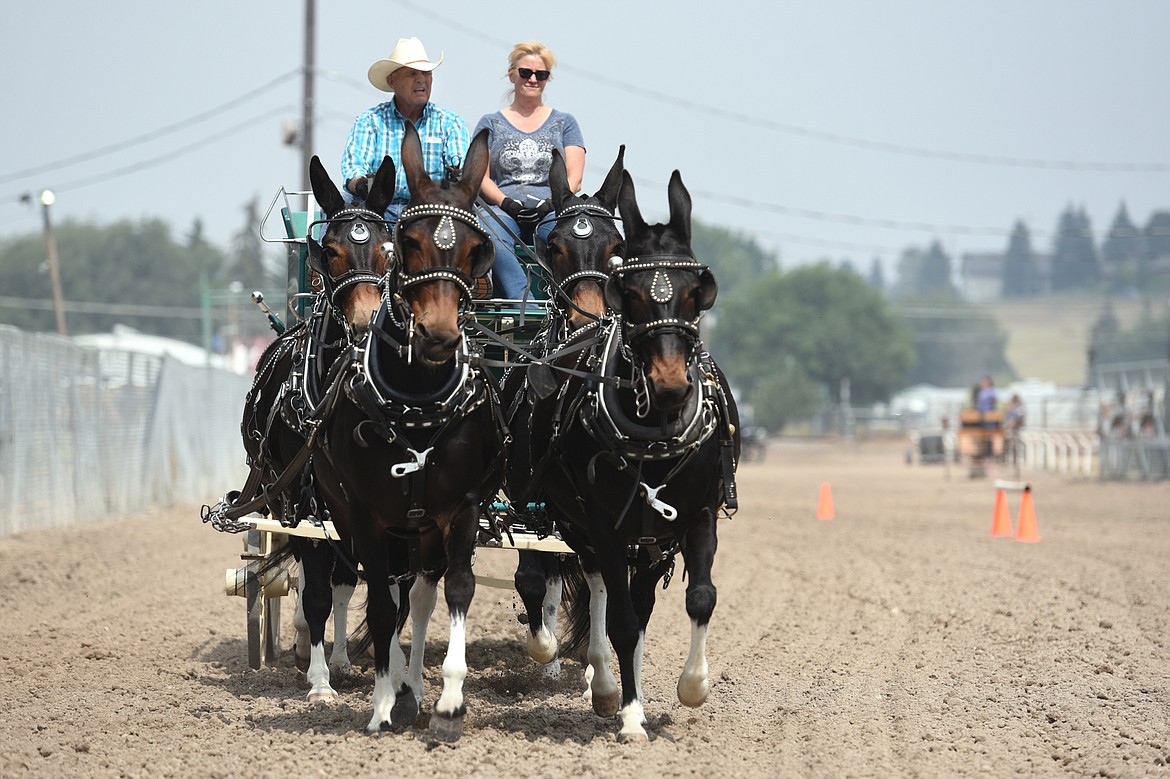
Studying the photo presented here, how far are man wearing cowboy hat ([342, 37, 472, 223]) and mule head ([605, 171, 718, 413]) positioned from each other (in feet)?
7.20

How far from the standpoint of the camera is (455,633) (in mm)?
6121

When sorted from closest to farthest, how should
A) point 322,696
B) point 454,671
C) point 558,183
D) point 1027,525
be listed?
point 454,671, point 322,696, point 558,183, point 1027,525

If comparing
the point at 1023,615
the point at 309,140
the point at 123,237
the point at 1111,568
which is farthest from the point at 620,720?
the point at 123,237

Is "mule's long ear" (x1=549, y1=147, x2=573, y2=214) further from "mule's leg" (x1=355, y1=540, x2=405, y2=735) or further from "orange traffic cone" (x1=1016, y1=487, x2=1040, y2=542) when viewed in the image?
"orange traffic cone" (x1=1016, y1=487, x2=1040, y2=542)

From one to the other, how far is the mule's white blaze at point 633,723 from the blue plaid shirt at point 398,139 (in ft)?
10.5

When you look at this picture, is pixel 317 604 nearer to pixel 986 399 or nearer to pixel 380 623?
pixel 380 623

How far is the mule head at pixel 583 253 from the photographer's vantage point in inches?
278

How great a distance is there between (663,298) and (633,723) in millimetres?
1898

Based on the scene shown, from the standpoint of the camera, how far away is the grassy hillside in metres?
164

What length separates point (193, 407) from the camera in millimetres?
22359

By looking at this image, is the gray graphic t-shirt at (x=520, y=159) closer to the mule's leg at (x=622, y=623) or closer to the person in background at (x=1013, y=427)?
the mule's leg at (x=622, y=623)

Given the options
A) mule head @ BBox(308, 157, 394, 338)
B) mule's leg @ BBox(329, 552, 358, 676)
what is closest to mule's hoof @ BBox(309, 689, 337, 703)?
Answer: mule's leg @ BBox(329, 552, 358, 676)

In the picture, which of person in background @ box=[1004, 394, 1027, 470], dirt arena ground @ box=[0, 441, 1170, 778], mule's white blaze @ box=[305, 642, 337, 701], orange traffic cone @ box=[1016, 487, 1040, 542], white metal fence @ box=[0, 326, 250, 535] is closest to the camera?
dirt arena ground @ box=[0, 441, 1170, 778]

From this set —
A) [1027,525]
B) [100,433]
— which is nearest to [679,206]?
[1027,525]
